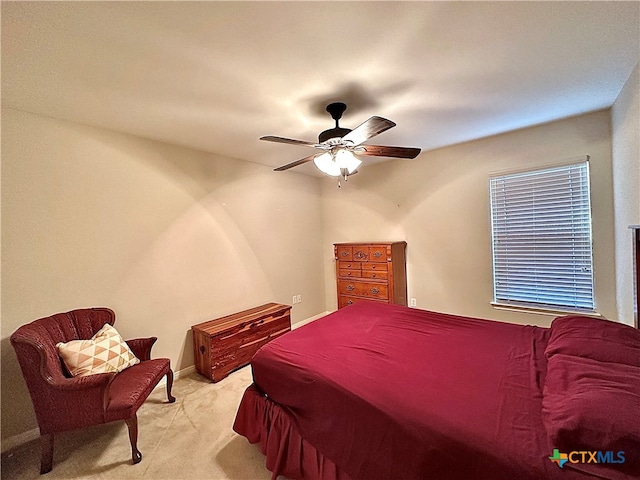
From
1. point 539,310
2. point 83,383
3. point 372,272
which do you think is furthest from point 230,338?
point 539,310

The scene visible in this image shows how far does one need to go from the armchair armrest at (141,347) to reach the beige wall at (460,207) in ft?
10.2

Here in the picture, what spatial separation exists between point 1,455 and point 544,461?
3.23 metres

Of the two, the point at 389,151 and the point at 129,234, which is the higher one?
the point at 389,151

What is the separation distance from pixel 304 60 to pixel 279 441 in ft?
7.75

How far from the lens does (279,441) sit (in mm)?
1675

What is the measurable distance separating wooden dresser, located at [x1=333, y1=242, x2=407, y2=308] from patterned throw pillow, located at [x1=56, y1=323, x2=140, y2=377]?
106 inches

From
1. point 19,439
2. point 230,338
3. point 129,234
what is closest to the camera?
point 19,439

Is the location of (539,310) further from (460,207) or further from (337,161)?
(337,161)

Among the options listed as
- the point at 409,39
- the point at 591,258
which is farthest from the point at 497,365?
the point at 591,258

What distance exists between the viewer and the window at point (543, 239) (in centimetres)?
273

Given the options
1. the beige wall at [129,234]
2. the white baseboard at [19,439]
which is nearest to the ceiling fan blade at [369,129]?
the beige wall at [129,234]

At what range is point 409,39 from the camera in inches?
58.2

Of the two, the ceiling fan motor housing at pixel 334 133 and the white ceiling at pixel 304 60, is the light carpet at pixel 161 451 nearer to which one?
the ceiling fan motor housing at pixel 334 133

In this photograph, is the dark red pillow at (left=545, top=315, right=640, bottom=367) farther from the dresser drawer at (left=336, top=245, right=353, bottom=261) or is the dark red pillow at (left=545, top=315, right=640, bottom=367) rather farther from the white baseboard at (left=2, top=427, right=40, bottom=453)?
the white baseboard at (left=2, top=427, right=40, bottom=453)
